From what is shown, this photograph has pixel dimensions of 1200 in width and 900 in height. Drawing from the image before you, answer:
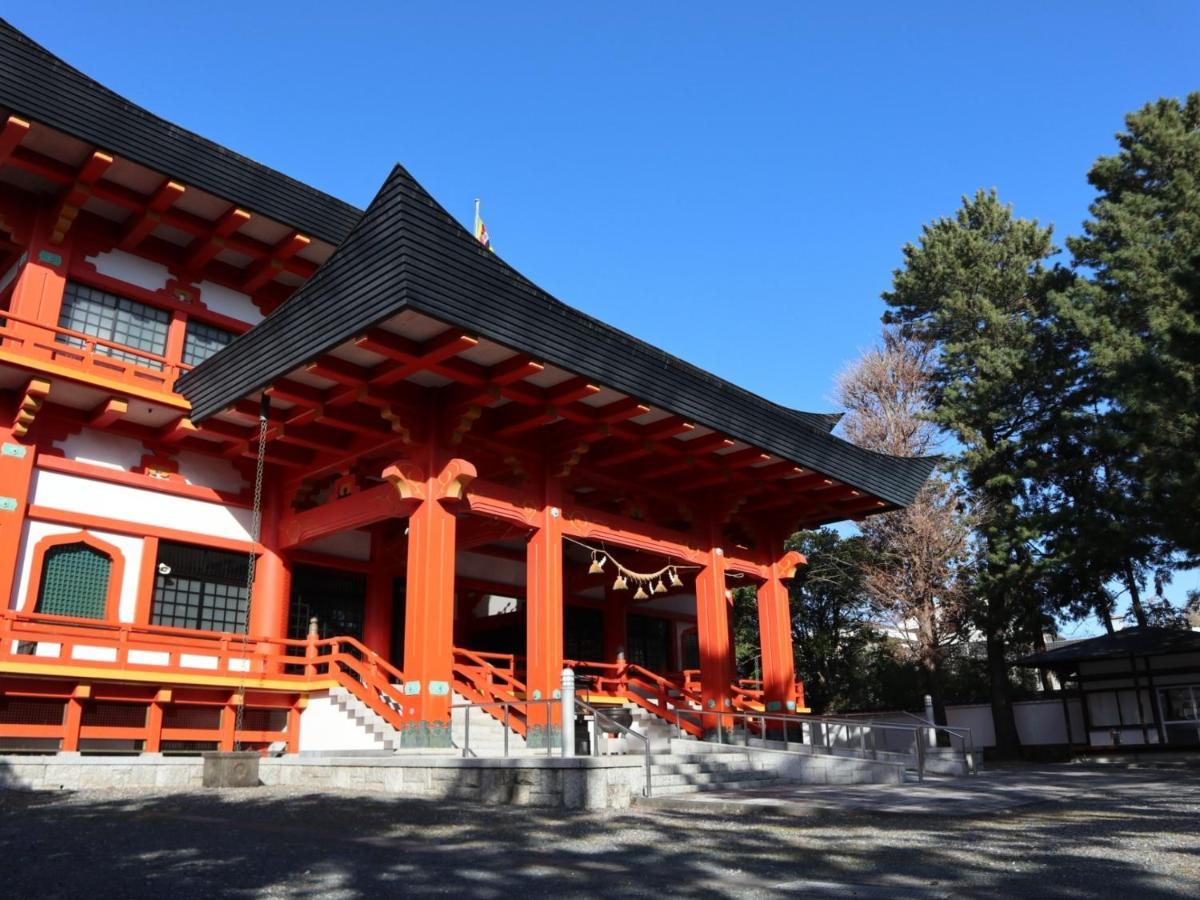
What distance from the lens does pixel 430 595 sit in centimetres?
1309

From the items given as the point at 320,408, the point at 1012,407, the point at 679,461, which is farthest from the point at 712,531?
the point at 1012,407

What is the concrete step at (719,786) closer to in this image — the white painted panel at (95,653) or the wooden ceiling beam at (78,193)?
the white painted panel at (95,653)

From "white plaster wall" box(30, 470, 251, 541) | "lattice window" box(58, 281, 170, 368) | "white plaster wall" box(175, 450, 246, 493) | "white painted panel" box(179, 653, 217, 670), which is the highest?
"lattice window" box(58, 281, 170, 368)

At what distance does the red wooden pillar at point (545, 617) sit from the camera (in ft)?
46.7

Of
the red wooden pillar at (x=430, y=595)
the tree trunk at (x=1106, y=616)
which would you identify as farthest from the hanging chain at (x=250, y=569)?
the tree trunk at (x=1106, y=616)

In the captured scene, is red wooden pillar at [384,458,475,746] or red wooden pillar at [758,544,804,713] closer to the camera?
red wooden pillar at [384,458,475,746]

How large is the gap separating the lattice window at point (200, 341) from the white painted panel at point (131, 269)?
0.88m

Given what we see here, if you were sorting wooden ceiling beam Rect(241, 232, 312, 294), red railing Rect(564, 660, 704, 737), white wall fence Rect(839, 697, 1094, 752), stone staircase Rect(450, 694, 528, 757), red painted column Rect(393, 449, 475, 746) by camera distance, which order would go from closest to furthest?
red painted column Rect(393, 449, 475, 746), stone staircase Rect(450, 694, 528, 757), wooden ceiling beam Rect(241, 232, 312, 294), red railing Rect(564, 660, 704, 737), white wall fence Rect(839, 697, 1094, 752)

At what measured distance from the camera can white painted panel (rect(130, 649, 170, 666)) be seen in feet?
46.3

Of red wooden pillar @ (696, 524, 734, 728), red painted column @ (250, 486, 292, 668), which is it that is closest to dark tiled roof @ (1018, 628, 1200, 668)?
red wooden pillar @ (696, 524, 734, 728)

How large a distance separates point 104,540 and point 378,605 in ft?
16.4

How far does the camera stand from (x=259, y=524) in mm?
16281

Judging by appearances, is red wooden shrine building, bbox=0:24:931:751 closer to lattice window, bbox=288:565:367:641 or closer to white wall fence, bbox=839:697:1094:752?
lattice window, bbox=288:565:367:641

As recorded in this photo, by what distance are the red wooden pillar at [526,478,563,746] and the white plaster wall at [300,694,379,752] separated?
2463 millimetres
